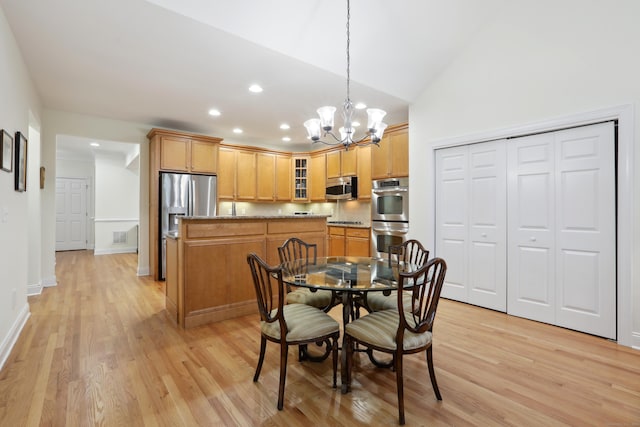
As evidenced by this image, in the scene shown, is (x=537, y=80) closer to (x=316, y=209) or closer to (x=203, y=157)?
(x=203, y=157)

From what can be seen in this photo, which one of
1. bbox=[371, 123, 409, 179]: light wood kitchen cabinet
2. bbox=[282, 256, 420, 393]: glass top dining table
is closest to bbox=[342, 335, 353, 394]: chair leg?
bbox=[282, 256, 420, 393]: glass top dining table

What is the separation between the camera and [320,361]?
92.7 inches

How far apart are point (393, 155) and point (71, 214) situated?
888 cm

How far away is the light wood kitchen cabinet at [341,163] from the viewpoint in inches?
231

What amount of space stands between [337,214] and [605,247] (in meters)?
4.49

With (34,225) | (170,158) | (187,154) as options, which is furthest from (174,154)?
(34,225)

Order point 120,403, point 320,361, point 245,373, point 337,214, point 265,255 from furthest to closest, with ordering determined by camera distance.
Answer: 1. point 337,214
2. point 265,255
3. point 320,361
4. point 245,373
5. point 120,403

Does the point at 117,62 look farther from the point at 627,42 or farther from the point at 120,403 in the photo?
the point at 627,42

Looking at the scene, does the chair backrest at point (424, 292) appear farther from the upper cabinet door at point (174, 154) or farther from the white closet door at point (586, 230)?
the upper cabinet door at point (174, 154)

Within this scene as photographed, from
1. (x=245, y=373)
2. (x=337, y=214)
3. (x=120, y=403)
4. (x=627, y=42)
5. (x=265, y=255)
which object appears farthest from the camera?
(x=337, y=214)

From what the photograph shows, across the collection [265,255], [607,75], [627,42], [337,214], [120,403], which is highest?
[627,42]

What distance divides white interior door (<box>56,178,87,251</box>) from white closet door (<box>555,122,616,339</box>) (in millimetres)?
10635

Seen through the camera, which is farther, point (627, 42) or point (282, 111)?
point (282, 111)

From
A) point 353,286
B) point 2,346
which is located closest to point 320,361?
point 353,286
